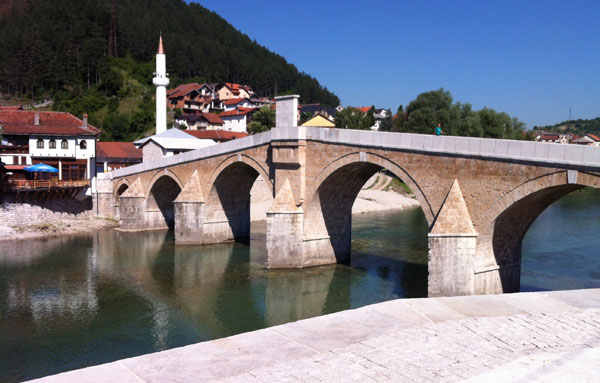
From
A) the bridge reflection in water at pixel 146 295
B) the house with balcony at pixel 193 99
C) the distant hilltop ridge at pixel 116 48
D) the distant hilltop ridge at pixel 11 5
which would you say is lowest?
the bridge reflection in water at pixel 146 295

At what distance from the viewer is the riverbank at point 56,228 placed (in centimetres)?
2672

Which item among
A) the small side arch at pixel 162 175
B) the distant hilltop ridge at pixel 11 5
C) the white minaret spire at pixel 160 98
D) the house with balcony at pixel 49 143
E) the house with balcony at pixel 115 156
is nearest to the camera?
the small side arch at pixel 162 175

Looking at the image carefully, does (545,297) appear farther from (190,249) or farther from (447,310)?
(190,249)

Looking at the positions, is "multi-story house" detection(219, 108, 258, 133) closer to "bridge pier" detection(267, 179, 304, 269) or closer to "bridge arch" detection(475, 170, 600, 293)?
"bridge pier" detection(267, 179, 304, 269)

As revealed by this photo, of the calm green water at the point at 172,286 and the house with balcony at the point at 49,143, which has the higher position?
the house with balcony at the point at 49,143

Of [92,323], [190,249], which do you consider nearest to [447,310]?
[92,323]

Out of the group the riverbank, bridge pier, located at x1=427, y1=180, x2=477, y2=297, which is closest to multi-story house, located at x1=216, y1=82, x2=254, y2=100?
the riverbank

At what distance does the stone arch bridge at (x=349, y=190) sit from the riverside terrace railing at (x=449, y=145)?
0.03 meters

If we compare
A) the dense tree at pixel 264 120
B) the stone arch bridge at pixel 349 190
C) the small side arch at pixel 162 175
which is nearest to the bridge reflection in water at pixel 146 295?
the stone arch bridge at pixel 349 190

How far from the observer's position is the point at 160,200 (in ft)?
101

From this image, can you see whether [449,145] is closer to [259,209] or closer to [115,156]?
[259,209]

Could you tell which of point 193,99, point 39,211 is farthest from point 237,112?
point 39,211

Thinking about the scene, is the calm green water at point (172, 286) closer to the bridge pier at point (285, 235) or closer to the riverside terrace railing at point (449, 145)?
the bridge pier at point (285, 235)

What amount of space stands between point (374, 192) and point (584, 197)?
1952 centimetres
